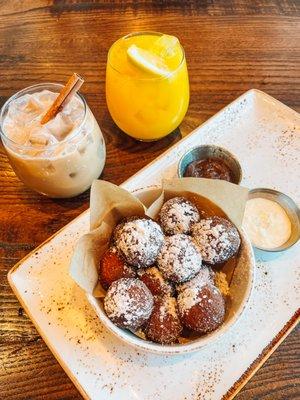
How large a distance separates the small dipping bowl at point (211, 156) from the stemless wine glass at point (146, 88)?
Result: 0.12 meters

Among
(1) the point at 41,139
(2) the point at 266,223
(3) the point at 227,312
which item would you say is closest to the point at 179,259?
(3) the point at 227,312

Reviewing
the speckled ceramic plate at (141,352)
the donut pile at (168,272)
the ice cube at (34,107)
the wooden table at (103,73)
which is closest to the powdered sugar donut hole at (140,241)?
the donut pile at (168,272)

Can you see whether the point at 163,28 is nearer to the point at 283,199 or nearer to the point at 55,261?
the point at 283,199

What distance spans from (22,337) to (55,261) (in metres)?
0.18

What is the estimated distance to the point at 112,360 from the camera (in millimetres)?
866

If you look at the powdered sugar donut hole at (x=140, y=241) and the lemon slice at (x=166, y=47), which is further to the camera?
the lemon slice at (x=166, y=47)

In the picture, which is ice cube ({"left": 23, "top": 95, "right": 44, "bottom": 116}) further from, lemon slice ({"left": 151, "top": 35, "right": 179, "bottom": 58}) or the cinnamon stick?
lemon slice ({"left": 151, "top": 35, "right": 179, "bottom": 58})

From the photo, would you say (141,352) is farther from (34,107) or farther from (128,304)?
(34,107)

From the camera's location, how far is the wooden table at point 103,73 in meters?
0.89

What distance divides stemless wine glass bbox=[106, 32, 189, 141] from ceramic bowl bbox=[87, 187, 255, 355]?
0.97 feet

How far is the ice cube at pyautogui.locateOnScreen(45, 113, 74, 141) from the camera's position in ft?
3.22

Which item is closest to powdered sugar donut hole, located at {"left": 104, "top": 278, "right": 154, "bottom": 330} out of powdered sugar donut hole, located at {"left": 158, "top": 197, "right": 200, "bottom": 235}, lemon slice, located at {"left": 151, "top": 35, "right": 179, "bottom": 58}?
powdered sugar donut hole, located at {"left": 158, "top": 197, "right": 200, "bottom": 235}

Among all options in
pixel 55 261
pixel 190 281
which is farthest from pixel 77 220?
pixel 190 281

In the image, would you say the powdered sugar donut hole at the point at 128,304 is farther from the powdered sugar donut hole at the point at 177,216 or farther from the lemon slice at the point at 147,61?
the lemon slice at the point at 147,61
